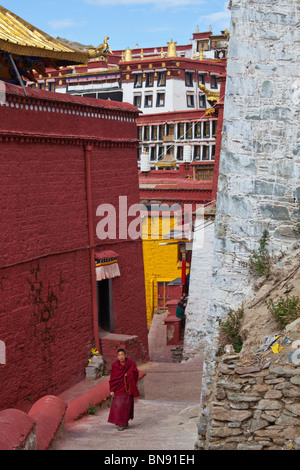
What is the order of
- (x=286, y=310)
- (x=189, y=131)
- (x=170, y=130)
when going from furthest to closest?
(x=170, y=130) → (x=189, y=131) → (x=286, y=310)

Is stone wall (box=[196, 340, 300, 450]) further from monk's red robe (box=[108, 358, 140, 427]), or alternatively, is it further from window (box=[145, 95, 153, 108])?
window (box=[145, 95, 153, 108])

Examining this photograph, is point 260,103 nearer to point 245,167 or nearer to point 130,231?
point 245,167

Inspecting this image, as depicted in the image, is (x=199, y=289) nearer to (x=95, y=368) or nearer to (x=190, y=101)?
(x=95, y=368)

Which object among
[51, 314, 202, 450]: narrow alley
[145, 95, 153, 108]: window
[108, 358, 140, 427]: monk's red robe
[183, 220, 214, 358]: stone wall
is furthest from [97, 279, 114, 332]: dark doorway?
[145, 95, 153, 108]: window

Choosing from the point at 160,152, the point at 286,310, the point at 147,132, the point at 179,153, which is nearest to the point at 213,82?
the point at 147,132

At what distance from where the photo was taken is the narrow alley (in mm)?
8180

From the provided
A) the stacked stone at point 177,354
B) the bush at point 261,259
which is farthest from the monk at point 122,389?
the stacked stone at point 177,354

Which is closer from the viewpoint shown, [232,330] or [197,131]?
[232,330]

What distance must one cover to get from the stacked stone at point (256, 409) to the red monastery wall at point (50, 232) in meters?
6.89

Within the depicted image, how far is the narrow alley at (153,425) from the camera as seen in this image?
8.18 m

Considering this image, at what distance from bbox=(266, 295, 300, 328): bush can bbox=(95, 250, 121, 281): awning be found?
865 cm

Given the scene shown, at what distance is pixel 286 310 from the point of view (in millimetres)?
7277

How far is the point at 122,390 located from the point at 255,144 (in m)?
3.66

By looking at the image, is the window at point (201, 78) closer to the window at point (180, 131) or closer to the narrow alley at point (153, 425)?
the window at point (180, 131)
